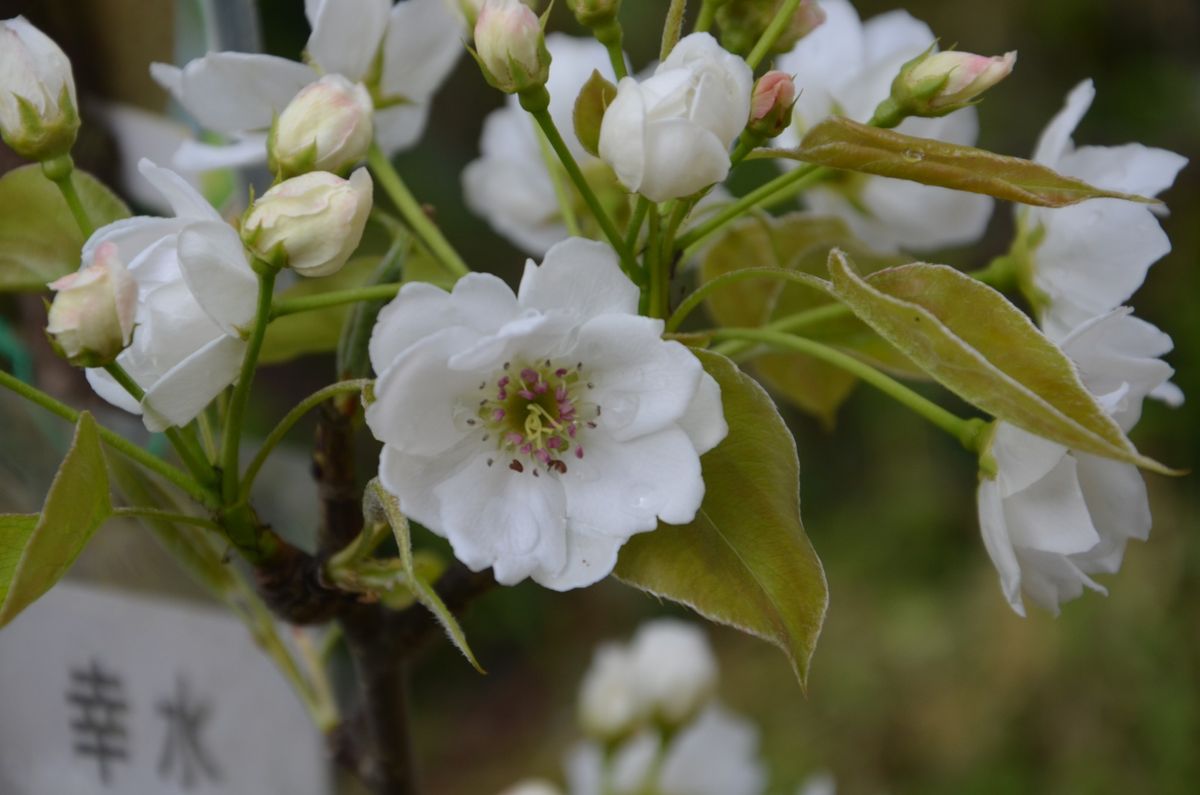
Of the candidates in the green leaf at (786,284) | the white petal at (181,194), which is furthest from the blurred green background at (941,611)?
the white petal at (181,194)

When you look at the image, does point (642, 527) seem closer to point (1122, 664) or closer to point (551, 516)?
point (551, 516)

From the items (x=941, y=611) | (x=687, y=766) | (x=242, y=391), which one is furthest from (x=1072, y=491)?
(x=941, y=611)

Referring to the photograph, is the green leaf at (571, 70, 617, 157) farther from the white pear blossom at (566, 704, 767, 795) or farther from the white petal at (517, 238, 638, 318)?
the white pear blossom at (566, 704, 767, 795)

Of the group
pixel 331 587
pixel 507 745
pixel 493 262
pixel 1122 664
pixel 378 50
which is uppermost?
pixel 378 50

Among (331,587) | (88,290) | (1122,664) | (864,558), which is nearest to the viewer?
(88,290)

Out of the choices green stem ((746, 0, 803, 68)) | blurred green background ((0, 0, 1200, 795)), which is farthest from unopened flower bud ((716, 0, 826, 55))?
blurred green background ((0, 0, 1200, 795))

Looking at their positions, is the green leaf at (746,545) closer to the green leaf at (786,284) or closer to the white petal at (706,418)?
the white petal at (706,418)

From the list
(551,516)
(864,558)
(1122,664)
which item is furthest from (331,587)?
(864,558)
